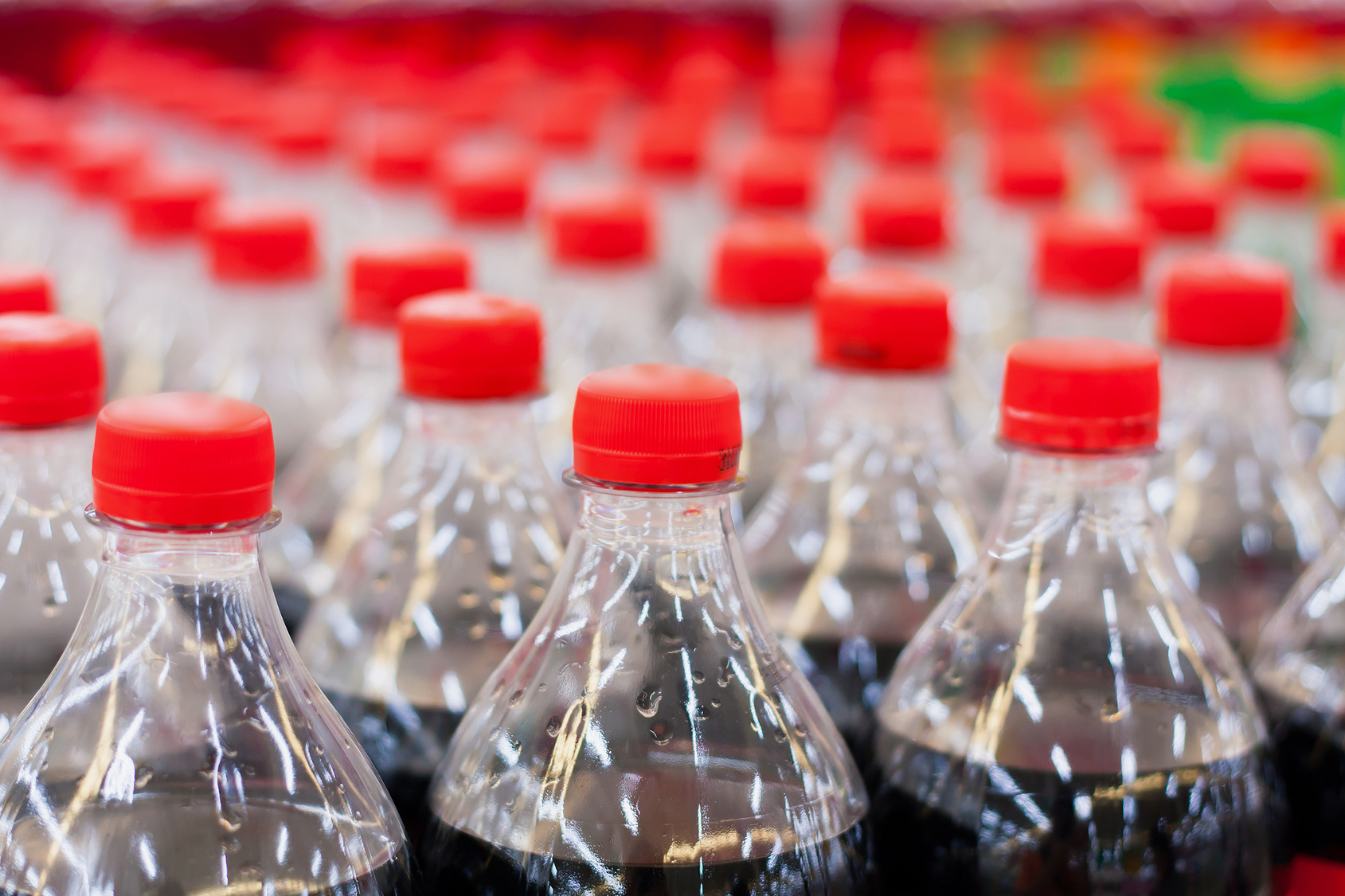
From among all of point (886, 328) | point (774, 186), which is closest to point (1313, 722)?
point (886, 328)

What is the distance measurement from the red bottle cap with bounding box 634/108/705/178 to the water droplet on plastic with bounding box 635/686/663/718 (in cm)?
140

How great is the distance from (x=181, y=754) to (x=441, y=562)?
0.27m

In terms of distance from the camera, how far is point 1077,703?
0.75m

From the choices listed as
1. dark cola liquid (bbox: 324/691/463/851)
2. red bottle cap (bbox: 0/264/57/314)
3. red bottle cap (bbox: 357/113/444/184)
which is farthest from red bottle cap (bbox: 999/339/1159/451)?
red bottle cap (bbox: 357/113/444/184)

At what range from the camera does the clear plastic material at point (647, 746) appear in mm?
665

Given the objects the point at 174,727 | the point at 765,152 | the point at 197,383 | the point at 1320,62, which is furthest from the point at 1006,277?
the point at 1320,62

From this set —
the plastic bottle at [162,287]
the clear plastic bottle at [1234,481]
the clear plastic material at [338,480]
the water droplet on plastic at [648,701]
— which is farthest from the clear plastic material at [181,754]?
the plastic bottle at [162,287]

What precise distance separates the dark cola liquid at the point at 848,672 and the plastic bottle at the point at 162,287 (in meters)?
0.73

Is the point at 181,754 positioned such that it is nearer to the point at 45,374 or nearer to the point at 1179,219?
the point at 45,374

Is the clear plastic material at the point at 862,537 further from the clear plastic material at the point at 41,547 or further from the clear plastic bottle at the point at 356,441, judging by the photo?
the clear plastic material at the point at 41,547

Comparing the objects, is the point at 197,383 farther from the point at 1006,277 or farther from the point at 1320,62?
the point at 1320,62

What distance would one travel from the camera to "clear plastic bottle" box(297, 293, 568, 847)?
32.3 inches

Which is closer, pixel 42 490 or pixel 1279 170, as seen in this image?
pixel 42 490

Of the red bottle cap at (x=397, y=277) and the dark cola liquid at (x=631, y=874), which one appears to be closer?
the dark cola liquid at (x=631, y=874)
